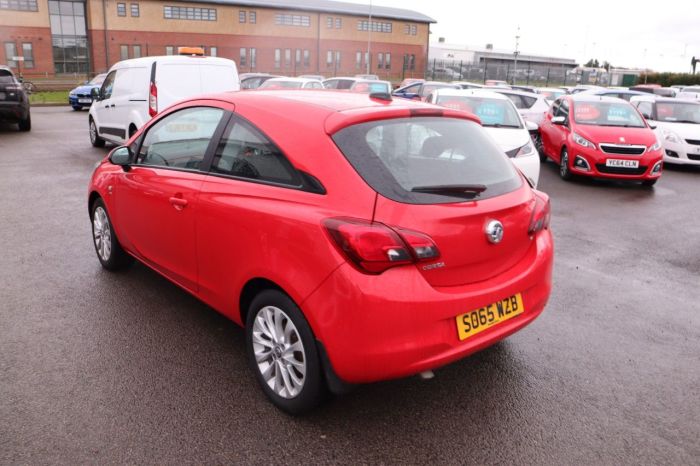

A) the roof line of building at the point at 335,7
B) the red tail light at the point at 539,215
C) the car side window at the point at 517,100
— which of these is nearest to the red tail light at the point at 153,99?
the red tail light at the point at 539,215

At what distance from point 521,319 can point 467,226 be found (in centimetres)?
71

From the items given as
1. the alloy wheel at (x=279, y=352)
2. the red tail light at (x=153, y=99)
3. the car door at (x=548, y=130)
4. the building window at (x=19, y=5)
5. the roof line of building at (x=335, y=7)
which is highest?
the roof line of building at (x=335, y=7)

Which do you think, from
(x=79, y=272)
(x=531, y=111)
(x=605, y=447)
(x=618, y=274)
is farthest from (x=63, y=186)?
(x=531, y=111)

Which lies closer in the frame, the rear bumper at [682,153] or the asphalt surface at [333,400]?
the asphalt surface at [333,400]

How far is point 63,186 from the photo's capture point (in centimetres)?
904

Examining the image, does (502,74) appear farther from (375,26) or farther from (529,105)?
(529,105)

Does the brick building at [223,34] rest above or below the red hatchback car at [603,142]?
above

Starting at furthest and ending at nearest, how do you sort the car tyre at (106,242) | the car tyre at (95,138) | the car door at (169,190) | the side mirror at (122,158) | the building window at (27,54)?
the building window at (27,54), the car tyre at (95,138), the car tyre at (106,242), the side mirror at (122,158), the car door at (169,190)

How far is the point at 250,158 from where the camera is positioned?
332 cm

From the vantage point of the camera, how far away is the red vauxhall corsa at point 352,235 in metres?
2.69

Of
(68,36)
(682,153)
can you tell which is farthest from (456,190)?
(68,36)

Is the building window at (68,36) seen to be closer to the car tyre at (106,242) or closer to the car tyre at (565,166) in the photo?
the car tyre at (565,166)

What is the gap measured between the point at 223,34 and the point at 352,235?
2413 inches

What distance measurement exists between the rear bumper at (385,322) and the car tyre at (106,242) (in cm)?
283
